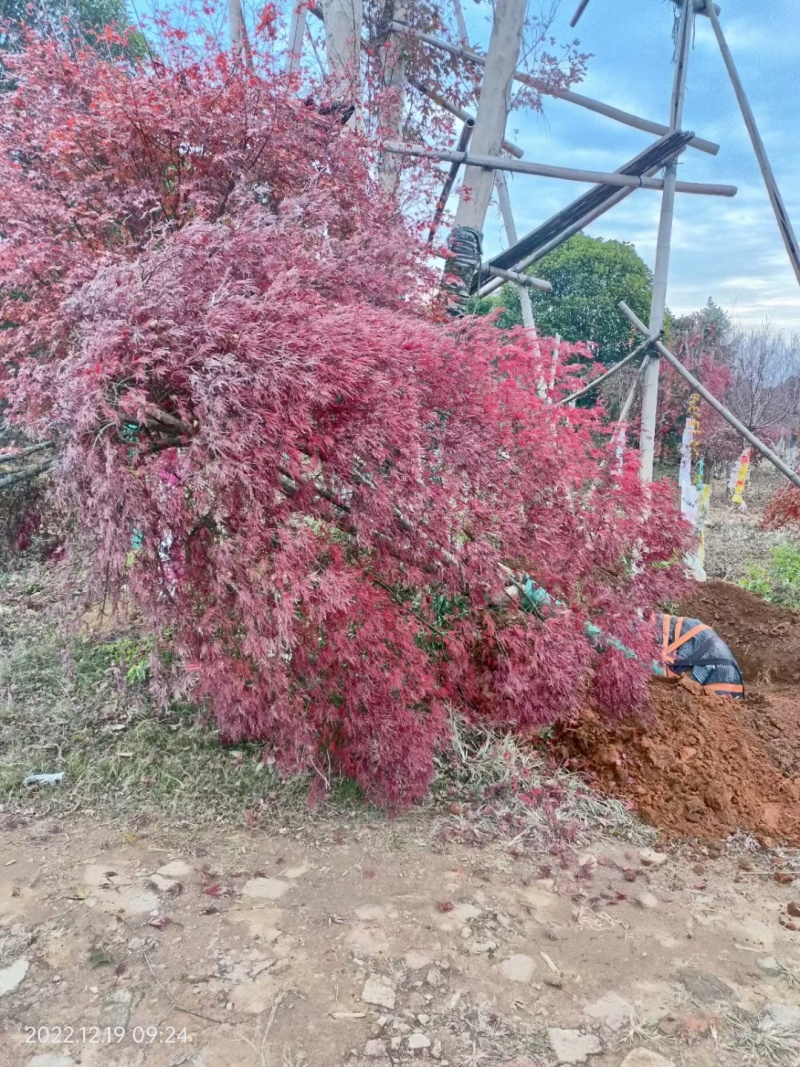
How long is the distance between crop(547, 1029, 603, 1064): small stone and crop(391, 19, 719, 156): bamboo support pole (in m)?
5.48

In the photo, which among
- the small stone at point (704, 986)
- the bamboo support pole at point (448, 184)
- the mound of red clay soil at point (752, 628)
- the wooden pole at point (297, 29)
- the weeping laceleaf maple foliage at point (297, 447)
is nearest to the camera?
the small stone at point (704, 986)

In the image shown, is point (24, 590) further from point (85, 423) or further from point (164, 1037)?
point (164, 1037)

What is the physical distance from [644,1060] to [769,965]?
0.63 metres

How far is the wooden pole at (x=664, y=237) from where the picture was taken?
4.57 m

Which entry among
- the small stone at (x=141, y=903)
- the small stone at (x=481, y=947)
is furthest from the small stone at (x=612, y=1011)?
the small stone at (x=141, y=903)

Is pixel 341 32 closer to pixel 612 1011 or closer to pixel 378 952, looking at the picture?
pixel 378 952

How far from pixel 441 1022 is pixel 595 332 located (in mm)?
11733

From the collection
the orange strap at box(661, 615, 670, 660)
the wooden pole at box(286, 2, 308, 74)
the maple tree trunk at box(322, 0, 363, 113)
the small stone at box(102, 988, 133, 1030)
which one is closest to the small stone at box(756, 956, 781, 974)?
the small stone at box(102, 988, 133, 1030)

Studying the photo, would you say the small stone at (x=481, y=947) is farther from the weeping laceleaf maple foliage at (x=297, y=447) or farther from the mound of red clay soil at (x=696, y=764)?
the mound of red clay soil at (x=696, y=764)

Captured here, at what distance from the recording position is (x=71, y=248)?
2805mm

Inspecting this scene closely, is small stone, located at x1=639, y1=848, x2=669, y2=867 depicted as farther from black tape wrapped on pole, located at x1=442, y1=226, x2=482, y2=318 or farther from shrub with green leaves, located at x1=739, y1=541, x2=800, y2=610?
shrub with green leaves, located at x1=739, y1=541, x2=800, y2=610

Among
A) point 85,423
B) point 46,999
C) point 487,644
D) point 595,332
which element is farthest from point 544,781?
point 595,332

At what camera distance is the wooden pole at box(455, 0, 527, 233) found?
454 centimetres

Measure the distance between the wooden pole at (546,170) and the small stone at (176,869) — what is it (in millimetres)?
3995
